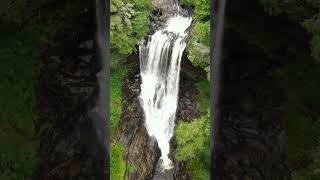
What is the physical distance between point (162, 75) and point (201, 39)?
3.09m

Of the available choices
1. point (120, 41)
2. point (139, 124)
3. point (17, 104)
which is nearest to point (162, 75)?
point (139, 124)

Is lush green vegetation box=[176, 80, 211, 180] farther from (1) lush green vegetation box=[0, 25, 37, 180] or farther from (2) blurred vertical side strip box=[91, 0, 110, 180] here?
(1) lush green vegetation box=[0, 25, 37, 180]

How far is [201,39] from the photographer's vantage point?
18.0 m

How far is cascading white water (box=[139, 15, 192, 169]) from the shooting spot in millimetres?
19781

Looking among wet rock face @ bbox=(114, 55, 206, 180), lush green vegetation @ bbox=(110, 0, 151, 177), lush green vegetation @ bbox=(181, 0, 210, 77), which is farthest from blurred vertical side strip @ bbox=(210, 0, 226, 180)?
wet rock face @ bbox=(114, 55, 206, 180)

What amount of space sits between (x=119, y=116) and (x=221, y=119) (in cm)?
1174

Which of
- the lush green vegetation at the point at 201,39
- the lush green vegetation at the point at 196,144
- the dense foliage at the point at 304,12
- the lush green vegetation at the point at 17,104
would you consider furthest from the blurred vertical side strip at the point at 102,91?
the lush green vegetation at the point at 201,39

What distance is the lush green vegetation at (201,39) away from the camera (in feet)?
58.7

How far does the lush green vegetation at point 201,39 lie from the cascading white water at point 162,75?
3.79 ft

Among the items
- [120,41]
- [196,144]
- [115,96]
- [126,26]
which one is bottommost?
[196,144]

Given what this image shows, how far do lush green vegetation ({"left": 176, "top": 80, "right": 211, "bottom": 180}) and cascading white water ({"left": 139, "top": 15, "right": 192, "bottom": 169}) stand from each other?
1.37 m

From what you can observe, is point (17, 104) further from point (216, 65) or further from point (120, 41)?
point (120, 41)

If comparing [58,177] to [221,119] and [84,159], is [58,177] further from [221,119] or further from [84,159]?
[221,119]

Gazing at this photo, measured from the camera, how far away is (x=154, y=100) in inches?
792
